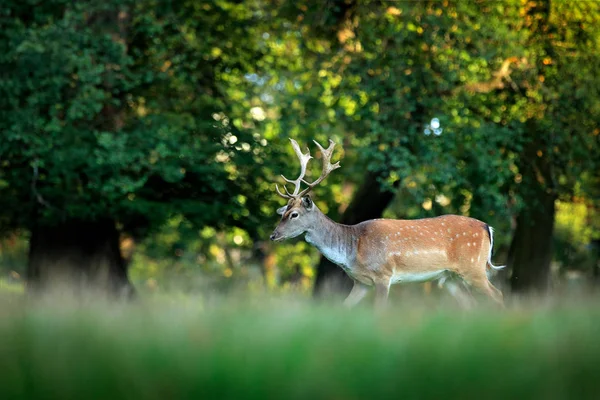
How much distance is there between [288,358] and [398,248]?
8.09m

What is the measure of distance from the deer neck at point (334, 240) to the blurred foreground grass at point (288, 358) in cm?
730

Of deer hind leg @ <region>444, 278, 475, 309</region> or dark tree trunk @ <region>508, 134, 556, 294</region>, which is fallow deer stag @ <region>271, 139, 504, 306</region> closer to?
deer hind leg @ <region>444, 278, 475, 309</region>

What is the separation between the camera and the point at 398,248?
11289mm

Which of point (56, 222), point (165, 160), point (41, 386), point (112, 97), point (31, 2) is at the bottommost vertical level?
point (41, 386)

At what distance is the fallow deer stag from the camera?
11.2m

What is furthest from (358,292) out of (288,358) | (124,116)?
(124,116)

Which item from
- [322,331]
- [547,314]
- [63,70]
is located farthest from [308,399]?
[63,70]

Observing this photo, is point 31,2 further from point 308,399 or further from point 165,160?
point 308,399

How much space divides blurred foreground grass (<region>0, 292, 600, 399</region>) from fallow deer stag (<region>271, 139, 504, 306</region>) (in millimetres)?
7237

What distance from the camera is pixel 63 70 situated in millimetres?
16516

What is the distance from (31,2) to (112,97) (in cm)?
213

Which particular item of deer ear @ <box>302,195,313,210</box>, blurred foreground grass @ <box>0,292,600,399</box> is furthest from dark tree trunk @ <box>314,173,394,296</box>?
blurred foreground grass @ <box>0,292,600,399</box>

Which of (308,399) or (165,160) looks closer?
(308,399)

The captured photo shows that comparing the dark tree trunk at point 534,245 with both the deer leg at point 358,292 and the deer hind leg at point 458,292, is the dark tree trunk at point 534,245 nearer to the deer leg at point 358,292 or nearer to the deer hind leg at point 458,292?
the deer hind leg at point 458,292
